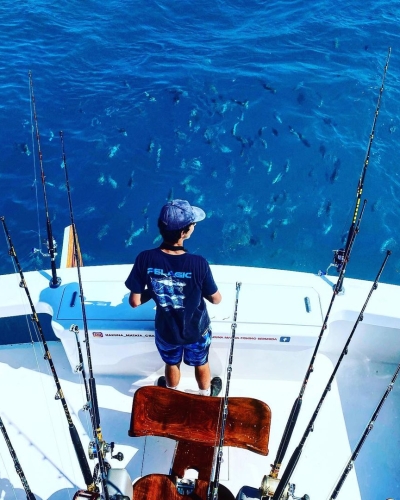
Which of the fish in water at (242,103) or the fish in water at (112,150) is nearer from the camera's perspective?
the fish in water at (112,150)

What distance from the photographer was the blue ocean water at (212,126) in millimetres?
7441

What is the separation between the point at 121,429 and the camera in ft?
12.6

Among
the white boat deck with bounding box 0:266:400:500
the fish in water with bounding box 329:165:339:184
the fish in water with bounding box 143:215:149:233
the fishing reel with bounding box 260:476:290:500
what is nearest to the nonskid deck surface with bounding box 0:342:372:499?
the white boat deck with bounding box 0:266:400:500

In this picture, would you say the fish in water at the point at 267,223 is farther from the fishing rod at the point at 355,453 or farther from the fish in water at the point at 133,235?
the fishing rod at the point at 355,453

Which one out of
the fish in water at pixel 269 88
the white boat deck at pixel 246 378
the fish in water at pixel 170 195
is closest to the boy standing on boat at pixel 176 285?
the white boat deck at pixel 246 378

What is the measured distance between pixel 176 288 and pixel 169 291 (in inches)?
2.1

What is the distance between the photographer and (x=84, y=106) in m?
9.45

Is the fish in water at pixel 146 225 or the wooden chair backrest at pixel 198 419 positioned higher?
the wooden chair backrest at pixel 198 419

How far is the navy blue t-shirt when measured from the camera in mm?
2883

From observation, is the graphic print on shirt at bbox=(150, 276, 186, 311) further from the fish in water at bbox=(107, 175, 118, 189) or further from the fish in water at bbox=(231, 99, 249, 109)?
the fish in water at bbox=(231, 99, 249, 109)

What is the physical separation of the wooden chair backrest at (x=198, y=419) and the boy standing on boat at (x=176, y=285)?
0.38 m

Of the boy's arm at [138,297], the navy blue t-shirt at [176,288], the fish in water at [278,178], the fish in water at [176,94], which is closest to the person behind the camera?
the navy blue t-shirt at [176,288]

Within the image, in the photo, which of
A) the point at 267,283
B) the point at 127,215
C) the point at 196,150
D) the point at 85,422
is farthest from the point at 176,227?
the point at 196,150

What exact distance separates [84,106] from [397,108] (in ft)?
20.0
